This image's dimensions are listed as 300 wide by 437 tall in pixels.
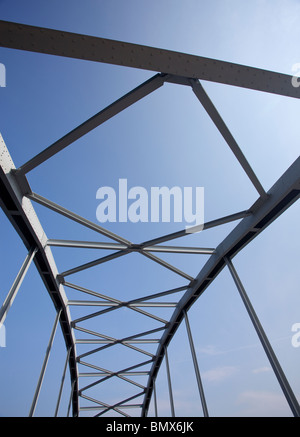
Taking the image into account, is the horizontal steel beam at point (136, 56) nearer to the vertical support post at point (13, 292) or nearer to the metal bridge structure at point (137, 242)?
the metal bridge structure at point (137, 242)

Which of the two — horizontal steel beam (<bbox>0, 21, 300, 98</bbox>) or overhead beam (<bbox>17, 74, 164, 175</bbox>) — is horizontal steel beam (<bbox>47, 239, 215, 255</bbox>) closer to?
overhead beam (<bbox>17, 74, 164, 175</bbox>)

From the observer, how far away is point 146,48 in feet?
13.6

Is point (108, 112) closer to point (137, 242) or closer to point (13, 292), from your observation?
point (13, 292)

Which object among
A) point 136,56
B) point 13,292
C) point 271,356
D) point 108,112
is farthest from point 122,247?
point 136,56

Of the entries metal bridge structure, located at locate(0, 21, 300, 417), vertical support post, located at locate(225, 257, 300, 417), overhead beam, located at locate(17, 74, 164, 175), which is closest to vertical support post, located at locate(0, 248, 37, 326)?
metal bridge structure, located at locate(0, 21, 300, 417)

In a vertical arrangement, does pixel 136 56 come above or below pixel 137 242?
below

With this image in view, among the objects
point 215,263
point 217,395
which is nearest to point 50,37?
point 215,263

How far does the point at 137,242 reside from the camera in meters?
10.5

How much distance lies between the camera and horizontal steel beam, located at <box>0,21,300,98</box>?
3.79m

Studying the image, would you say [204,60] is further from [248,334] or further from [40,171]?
[248,334]

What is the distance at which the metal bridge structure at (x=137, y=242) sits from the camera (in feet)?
13.5

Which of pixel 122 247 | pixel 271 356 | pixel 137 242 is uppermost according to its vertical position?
pixel 137 242

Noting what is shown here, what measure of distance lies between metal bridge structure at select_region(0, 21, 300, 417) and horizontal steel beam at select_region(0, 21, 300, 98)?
0.04 ft

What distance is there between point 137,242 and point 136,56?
7.28 metres
